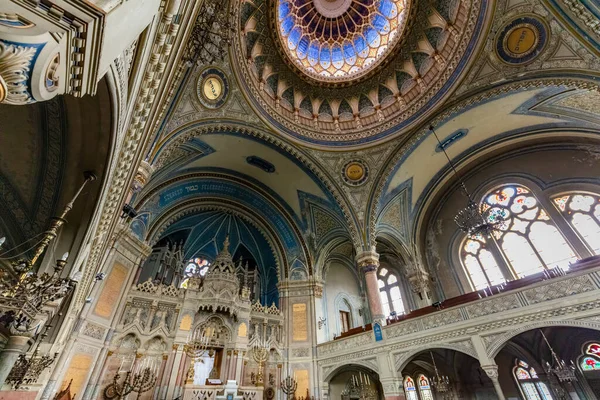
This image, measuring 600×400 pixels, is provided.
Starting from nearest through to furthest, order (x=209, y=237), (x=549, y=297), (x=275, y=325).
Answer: (x=549, y=297) < (x=275, y=325) < (x=209, y=237)

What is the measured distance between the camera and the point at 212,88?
32.3 ft

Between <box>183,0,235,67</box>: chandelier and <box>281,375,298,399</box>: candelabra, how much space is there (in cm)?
1147

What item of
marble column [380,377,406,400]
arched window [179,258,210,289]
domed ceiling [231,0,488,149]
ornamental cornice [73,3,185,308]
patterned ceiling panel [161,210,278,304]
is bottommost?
marble column [380,377,406,400]

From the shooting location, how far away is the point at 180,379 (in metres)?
9.32

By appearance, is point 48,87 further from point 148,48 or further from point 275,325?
point 275,325

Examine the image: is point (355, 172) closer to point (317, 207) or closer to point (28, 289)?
point (317, 207)

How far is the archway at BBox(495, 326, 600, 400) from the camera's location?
7953mm

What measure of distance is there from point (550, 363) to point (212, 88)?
48.7 ft

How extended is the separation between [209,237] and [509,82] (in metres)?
15.5

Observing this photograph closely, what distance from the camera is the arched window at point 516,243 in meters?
10.3

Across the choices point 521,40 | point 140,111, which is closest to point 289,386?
point 140,111

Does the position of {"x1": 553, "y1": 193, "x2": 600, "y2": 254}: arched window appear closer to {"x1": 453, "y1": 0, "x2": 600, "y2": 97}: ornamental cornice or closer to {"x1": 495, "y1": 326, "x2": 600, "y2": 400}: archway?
{"x1": 495, "y1": 326, "x2": 600, "y2": 400}: archway

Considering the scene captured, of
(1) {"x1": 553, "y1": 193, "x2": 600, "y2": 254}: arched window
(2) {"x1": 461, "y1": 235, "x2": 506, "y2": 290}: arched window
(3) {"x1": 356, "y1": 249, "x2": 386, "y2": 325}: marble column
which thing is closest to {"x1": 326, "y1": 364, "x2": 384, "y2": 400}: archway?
(3) {"x1": 356, "y1": 249, "x2": 386, "y2": 325}: marble column

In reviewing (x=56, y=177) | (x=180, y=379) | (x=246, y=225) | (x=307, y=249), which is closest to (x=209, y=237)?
(x=246, y=225)
